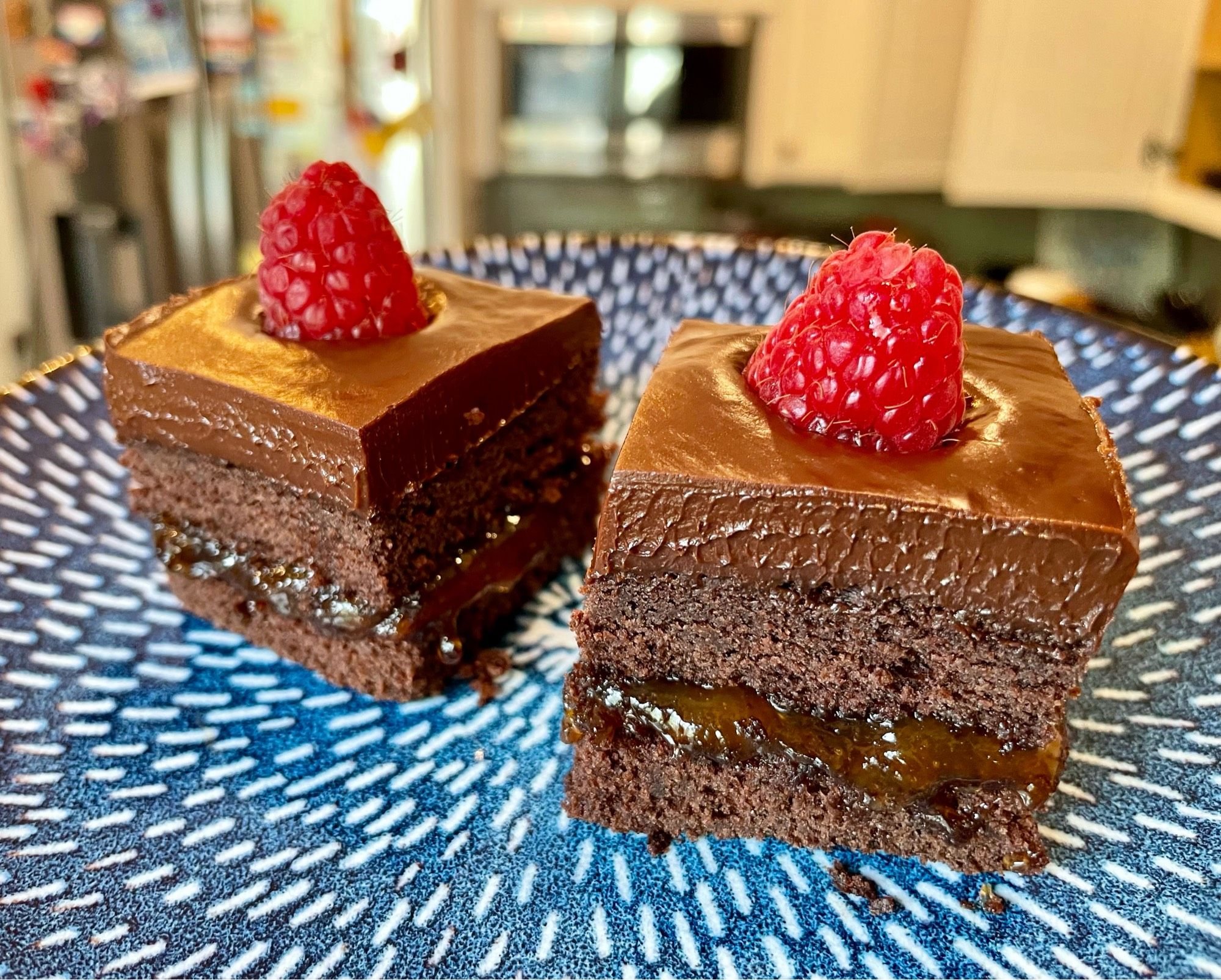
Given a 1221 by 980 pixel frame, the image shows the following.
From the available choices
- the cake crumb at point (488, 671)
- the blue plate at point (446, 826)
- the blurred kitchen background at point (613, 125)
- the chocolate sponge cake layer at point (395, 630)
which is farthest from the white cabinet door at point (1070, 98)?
the cake crumb at point (488, 671)

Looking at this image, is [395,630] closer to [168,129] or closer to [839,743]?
[839,743]

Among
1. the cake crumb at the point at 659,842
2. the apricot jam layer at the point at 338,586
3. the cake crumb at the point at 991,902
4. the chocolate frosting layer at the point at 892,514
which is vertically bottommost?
the cake crumb at the point at 659,842

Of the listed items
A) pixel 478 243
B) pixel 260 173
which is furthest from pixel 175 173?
pixel 478 243

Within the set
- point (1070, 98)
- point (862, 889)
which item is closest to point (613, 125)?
point (1070, 98)

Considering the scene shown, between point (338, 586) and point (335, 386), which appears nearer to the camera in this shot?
point (335, 386)

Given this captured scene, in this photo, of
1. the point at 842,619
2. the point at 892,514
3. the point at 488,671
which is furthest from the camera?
the point at 488,671

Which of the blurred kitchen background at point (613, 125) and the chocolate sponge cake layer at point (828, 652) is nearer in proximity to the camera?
the chocolate sponge cake layer at point (828, 652)

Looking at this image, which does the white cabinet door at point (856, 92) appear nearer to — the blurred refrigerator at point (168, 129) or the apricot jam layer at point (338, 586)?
the blurred refrigerator at point (168, 129)
